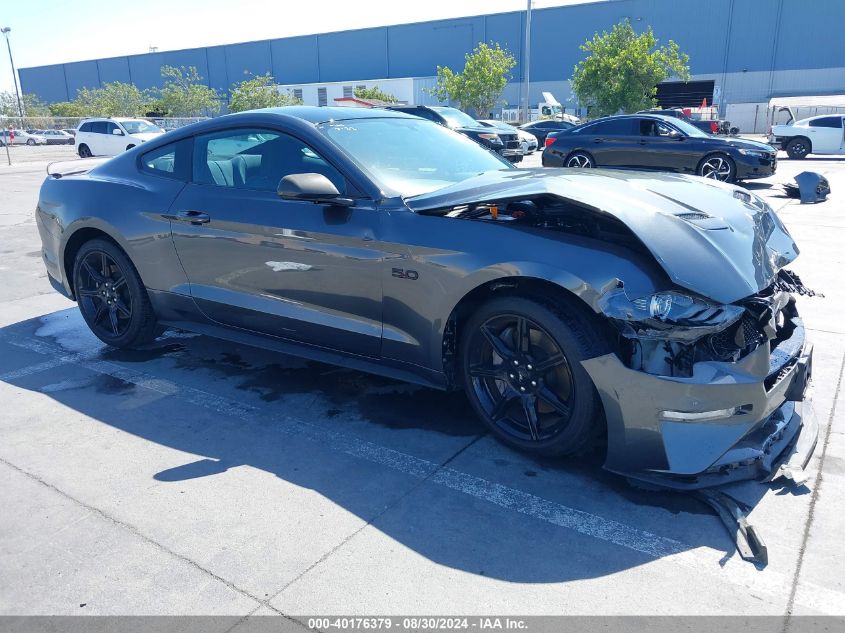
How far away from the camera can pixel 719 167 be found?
13852 mm

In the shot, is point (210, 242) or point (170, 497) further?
point (210, 242)

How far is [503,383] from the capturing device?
11.2 feet

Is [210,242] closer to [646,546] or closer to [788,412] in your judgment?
[646,546]

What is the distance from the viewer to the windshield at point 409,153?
147 inches

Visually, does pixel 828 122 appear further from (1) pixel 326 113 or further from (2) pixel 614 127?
(1) pixel 326 113

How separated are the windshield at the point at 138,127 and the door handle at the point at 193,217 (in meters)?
25.3

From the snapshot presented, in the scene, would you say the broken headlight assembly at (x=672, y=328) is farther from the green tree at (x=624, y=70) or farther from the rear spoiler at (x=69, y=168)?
the green tree at (x=624, y=70)

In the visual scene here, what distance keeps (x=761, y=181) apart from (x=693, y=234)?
1476 cm

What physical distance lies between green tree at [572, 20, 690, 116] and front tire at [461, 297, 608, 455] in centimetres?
3152

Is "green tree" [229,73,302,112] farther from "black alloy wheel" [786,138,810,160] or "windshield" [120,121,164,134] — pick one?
"black alloy wheel" [786,138,810,160]

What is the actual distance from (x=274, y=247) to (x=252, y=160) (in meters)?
0.63

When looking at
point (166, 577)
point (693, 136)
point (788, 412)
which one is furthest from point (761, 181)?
point (166, 577)

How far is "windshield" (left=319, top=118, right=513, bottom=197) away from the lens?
147 inches

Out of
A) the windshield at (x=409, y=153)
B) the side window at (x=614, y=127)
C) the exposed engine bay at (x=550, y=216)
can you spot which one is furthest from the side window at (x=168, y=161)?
the side window at (x=614, y=127)
